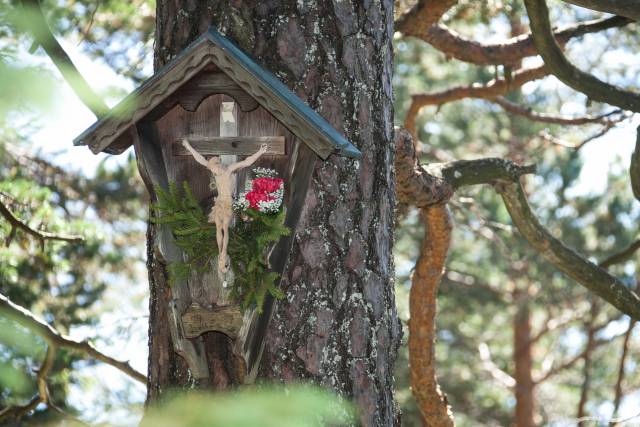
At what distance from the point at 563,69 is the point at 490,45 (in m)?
1.08

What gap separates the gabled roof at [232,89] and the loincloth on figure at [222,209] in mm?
265

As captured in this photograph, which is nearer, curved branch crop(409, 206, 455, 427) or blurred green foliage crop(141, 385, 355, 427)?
blurred green foliage crop(141, 385, 355, 427)

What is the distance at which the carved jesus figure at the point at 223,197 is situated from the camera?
232 cm

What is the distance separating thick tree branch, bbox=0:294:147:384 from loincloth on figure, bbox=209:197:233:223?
1690mm

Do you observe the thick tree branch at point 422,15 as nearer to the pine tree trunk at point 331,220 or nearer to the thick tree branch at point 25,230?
the pine tree trunk at point 331,220

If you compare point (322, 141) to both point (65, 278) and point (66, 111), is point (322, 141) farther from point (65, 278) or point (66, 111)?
point (65, 278)

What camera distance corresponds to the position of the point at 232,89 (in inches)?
94.0

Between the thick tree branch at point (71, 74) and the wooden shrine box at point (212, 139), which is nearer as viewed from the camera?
the thick tree branch at point (71, 74)

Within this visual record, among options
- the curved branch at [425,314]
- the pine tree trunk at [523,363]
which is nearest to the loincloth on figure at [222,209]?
the curved branch at [425,314]

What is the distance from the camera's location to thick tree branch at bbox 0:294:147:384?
3.65 metres

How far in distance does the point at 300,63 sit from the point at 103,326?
2740 millimetres

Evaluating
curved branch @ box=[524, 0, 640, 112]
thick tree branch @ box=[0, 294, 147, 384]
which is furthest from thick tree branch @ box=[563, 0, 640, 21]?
thick tree branch @ box=[0, 294, 147, 384]

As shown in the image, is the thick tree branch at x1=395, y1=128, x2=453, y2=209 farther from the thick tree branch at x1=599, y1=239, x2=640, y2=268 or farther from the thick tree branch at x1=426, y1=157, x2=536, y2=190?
the thick tree branch at x1=599, y1=239, x2=640, y2=268

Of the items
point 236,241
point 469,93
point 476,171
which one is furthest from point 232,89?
point 469,93
